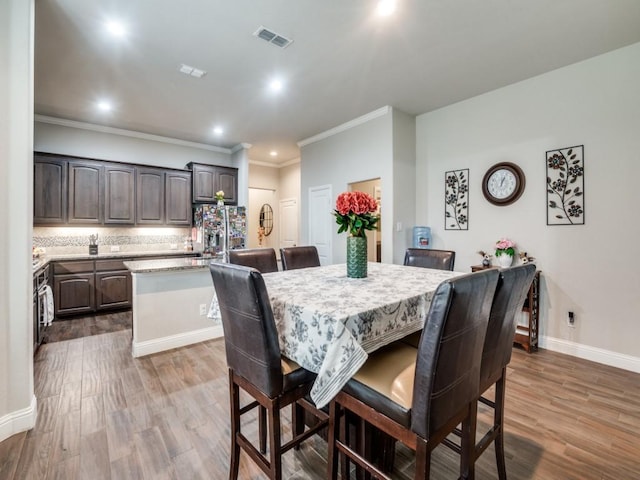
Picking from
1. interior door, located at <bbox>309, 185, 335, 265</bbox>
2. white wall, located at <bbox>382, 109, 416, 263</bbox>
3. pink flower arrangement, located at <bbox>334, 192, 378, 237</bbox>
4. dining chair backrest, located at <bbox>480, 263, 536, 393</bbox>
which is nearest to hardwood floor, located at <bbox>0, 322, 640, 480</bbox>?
dining chair backrest, located at <bbox>480, 263, 536, 393</bbox>

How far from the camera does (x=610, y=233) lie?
9.28 ft

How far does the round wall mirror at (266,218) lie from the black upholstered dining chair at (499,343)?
21.4 ft

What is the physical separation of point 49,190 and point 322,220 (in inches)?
158

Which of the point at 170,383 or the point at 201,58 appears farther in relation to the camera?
the point at 201,58

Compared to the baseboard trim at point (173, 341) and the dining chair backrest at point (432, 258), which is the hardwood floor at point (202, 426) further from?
the dining chair backrest at point (432, 258)

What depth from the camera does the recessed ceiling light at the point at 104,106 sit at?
3.92m

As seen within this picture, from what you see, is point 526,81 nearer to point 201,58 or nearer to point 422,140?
point 422,140

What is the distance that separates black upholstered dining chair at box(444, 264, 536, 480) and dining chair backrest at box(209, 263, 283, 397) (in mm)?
837

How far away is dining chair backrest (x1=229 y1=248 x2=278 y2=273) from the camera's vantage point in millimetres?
2371

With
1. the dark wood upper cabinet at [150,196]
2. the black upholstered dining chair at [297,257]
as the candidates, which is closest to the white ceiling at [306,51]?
the dark wood upper cabinet at [150,196]

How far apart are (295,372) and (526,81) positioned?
3.88 meters

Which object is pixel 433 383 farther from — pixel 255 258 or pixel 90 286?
pixel 90 286

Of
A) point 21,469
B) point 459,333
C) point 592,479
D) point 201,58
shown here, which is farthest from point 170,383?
point 201,58

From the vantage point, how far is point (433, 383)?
96cm
